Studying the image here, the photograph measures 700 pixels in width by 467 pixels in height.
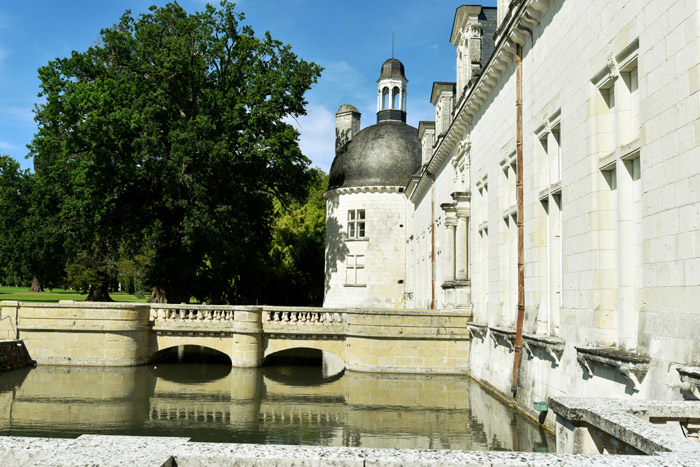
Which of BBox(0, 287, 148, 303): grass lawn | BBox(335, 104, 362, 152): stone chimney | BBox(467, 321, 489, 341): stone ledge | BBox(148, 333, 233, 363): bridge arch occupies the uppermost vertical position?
BBox(335, 104, 362, 152): stone chimney

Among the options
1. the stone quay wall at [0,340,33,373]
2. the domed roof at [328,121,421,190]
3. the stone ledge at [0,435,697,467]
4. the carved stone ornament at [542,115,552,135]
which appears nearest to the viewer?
the stone ledge at [0,435,697,467]

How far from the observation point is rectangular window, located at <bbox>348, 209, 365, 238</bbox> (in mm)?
35906

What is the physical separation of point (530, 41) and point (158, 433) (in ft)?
34.2

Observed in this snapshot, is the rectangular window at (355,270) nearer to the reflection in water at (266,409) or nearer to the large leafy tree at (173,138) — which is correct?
the large leafy tree at (173,138)

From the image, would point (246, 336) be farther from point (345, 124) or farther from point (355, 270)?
point (345, 124)

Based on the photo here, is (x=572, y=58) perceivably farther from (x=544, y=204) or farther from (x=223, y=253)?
(x=223, y=253)

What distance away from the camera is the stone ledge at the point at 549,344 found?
368 inches

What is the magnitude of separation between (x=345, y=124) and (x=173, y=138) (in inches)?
797

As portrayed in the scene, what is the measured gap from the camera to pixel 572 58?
370 inches

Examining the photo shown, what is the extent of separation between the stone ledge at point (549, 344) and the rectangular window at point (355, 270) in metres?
24.5


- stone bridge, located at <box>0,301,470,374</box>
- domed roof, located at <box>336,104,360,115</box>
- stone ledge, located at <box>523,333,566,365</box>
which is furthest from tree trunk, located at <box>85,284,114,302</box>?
stone ledge, located at <box>523,333,566,365</box>

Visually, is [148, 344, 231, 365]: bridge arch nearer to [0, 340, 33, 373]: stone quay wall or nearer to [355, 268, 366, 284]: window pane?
[0, 340, 33, 373]: stone quay wall

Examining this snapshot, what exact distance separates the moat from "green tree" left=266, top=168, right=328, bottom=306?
64.9ft

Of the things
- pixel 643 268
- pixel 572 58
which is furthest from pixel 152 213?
pixel 643 268
